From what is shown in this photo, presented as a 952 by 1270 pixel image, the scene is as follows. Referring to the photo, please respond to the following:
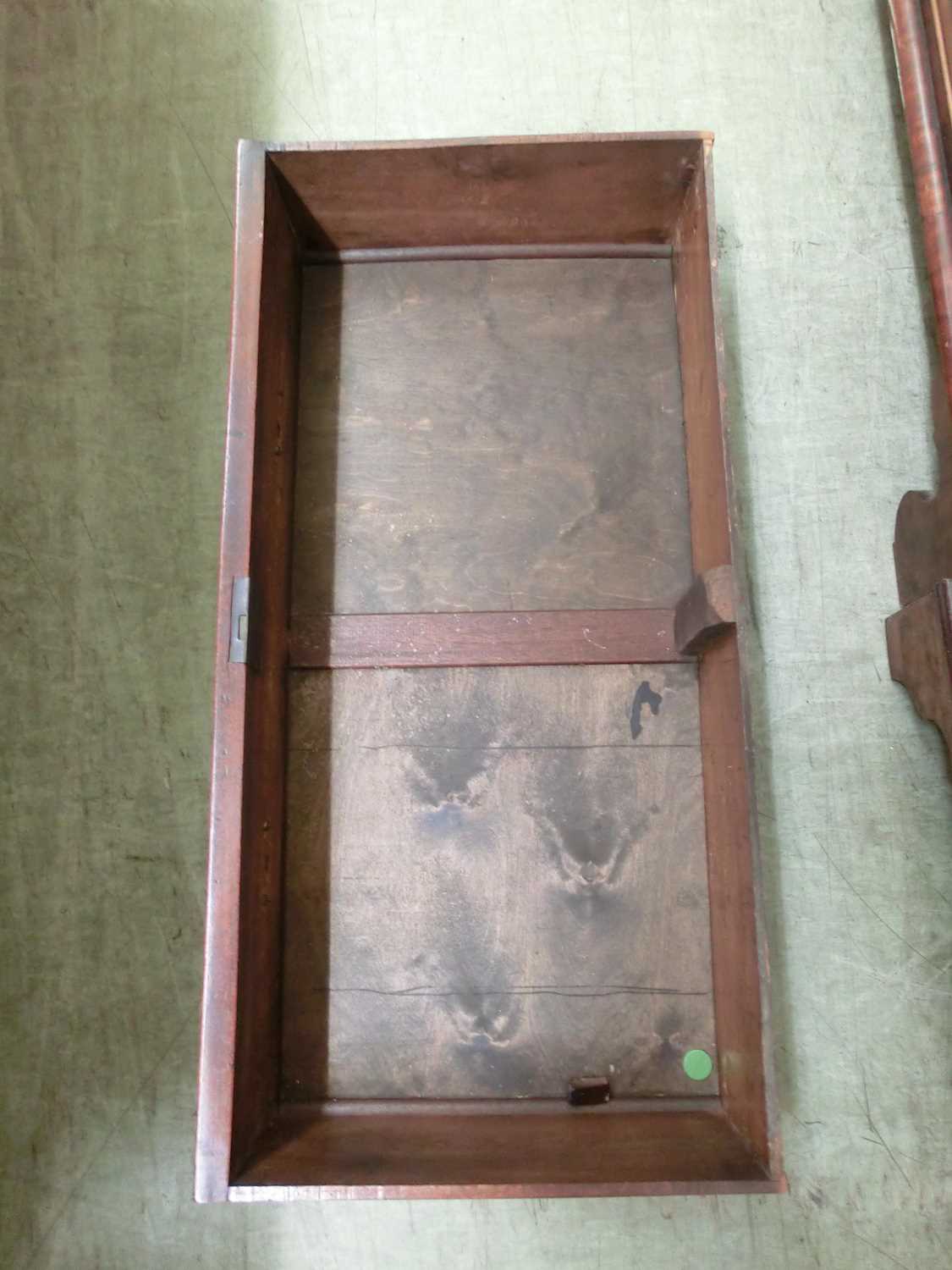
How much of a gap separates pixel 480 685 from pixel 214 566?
0.48 meters

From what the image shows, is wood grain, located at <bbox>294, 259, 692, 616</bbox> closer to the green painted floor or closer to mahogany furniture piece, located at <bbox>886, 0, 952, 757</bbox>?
the green painted floor

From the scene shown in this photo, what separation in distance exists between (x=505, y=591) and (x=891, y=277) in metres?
0.82

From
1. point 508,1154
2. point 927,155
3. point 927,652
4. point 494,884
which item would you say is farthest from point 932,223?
point 508,1154

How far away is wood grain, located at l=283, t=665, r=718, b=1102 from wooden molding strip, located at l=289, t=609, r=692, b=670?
22mm

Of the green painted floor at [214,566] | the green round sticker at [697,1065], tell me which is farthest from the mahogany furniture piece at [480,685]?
the green painted floor at [214,566]

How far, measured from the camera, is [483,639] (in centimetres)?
125

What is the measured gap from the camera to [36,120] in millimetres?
1563

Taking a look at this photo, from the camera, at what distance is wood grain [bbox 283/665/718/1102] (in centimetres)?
117

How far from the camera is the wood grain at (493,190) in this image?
4.00 feet

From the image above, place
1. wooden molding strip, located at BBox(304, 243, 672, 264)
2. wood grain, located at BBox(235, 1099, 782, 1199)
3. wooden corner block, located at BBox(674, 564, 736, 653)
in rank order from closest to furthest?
wood grain, located at BBox(235, 1099, 782, 1199)
wooden corner block, located at BBox(674, 564, 736, 653)
wooden molding strip, located at BBox(304, 243, 672, 264)

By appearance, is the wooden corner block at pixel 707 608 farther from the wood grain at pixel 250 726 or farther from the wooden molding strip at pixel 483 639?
the wood grain at pixel 250 726

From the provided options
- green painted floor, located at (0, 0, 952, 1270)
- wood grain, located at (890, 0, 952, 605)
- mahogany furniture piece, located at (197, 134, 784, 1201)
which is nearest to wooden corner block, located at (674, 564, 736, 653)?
mahogany furniture piece, located at (197, 134, 784, 1201)

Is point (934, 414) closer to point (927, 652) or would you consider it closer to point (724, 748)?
point (927, 652)

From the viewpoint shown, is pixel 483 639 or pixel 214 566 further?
pixel 214 566
